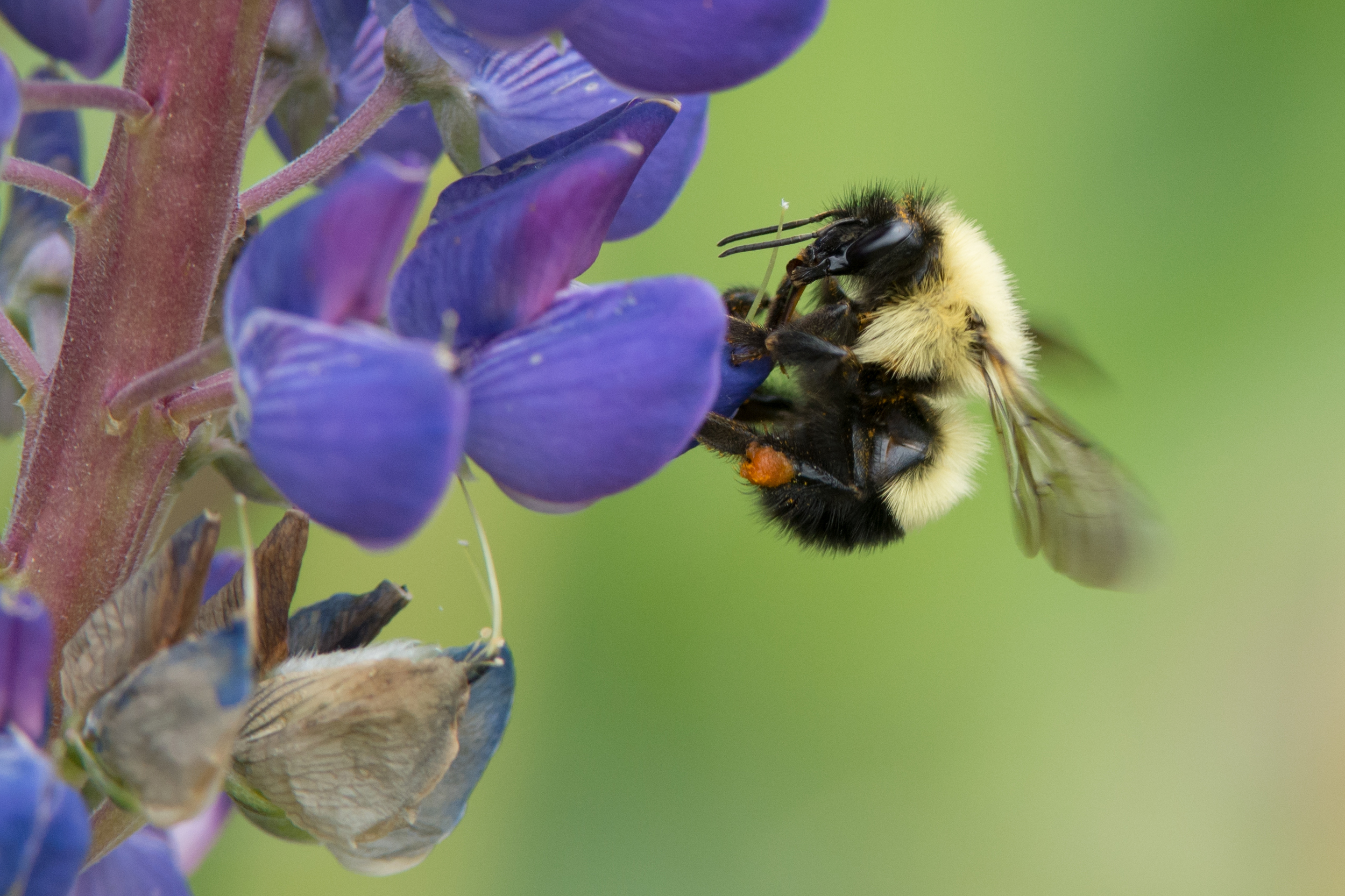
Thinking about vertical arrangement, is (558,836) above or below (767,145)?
below

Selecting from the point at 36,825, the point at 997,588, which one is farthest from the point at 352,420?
the point at 997,588

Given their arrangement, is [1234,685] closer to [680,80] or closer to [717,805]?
[717,805]

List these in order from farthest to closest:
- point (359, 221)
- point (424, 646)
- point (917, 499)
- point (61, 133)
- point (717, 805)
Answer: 1. point (717, 805)
2. point (917, 499)
3. point (61, 133)
4. point (424, 646)
5. point (359, 221)

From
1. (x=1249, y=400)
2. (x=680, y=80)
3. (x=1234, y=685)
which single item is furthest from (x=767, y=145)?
(x=680, y=80)

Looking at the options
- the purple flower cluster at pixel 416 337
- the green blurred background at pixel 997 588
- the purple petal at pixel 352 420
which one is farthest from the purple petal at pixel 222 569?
the green blurred background at pixel 997 588

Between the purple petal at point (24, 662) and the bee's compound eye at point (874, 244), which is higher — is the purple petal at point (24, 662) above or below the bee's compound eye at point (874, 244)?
below

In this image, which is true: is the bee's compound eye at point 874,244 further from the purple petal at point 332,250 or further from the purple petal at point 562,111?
the purple petal at point 332,250

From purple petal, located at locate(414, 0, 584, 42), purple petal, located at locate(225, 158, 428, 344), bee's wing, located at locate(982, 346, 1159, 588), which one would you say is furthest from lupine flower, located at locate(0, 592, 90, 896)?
bee's wing, located at locate(982, 346, 1159, 588)

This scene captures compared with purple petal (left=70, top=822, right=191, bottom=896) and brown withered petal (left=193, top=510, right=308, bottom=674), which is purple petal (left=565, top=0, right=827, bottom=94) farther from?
purple petal (left=70, top=822, right=191, bottom=896)
